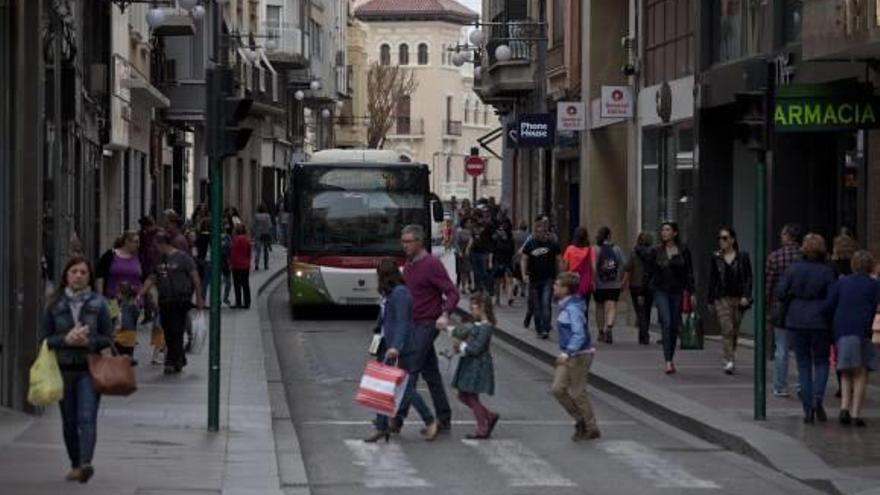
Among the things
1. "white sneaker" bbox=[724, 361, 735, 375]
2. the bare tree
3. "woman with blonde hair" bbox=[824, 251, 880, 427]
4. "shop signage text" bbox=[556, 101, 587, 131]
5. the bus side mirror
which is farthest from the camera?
the bare tree

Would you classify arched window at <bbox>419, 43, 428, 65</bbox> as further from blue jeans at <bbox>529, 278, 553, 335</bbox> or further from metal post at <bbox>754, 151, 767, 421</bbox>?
metal post at <bbox>754, 151, 767, 421</bbox>

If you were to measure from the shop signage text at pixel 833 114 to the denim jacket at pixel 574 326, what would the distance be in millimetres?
5409

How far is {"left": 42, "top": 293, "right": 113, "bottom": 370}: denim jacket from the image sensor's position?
14031 millimetres

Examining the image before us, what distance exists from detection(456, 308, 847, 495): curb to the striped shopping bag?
Answer: 113 inches

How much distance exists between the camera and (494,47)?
A: 5247 cm

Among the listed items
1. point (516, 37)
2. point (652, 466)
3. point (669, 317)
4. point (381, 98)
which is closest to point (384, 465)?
point (652, 466)

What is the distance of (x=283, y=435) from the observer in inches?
717

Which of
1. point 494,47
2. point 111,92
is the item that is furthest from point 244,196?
A: point 111,92

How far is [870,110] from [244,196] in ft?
178

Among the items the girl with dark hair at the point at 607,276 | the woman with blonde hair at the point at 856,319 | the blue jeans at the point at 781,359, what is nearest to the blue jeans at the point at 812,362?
the woman with blonde hair at the point at 856,319

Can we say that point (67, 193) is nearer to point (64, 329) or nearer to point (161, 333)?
point (161, 333)

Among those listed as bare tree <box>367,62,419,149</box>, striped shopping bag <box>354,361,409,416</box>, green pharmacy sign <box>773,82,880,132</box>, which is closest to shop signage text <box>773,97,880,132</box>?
green pharmacy sign <box>773,82,880,132</box>

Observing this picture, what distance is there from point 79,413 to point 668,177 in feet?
64.7

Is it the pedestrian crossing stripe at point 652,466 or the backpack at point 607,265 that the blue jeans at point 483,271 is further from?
the pedestrian crossing stripe at point 652,466
